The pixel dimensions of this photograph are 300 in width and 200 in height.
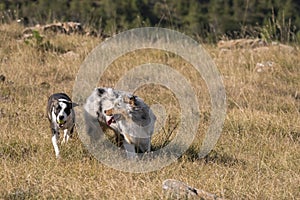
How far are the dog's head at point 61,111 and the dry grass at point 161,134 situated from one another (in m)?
0.22

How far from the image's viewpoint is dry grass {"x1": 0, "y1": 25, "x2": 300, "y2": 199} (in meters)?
4.05

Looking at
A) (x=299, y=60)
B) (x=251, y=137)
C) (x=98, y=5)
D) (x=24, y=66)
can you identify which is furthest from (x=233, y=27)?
(x=251, y=137)

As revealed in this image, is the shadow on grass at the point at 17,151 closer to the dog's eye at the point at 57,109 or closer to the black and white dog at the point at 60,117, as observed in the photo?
the black and white dog at the point at 60,117

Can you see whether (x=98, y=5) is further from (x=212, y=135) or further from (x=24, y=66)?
(x=212, y=135)

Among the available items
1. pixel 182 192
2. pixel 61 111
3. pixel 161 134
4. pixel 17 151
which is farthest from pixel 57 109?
pixel 182 192

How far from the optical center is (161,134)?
5.27m

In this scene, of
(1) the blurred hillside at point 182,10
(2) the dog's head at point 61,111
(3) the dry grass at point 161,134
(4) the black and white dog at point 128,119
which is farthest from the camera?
(1) the blurred hillside at point 182,10

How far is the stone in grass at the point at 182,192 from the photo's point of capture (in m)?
3.71

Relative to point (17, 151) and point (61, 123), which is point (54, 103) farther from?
Result: point (17, 151)

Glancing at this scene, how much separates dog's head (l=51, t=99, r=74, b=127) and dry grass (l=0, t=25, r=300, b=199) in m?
0.22

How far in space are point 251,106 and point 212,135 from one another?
1.56m

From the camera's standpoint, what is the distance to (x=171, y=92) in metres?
7.31

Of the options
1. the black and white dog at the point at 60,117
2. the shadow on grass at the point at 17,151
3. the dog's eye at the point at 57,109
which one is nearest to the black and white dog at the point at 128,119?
the black and white dog at the point at 60,117

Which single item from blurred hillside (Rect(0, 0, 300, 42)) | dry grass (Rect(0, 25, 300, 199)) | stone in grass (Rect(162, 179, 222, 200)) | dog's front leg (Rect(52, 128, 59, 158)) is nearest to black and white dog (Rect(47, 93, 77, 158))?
dog's front leg (Rect(52, 128, 59, 158))
